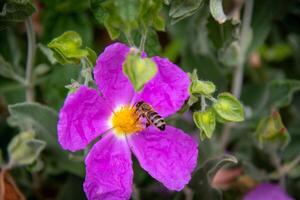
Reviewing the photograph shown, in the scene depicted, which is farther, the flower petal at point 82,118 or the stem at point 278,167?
the stem at point 278,167

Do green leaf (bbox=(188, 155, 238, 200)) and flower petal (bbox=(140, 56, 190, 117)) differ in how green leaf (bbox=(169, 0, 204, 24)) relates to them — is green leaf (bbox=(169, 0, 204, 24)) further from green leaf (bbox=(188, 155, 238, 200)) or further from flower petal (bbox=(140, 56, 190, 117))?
green leaf (bbox=(188, 155, 238, 200))

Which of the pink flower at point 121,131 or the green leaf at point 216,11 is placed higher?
the green leaf at point 216,11

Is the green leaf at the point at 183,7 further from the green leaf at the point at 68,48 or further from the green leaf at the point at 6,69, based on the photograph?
the green leaf at the point at 6,69

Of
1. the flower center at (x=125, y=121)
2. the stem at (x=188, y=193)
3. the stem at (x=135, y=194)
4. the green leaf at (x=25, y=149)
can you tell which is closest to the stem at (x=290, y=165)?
the stem at (x=188, y=193)

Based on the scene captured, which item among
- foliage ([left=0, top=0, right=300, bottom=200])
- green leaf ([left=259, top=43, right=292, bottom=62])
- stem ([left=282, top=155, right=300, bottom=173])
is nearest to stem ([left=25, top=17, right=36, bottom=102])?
foliage ([left=0, top=0, right=300, bottom=200])

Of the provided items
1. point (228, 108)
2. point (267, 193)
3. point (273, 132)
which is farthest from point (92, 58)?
point (267, 193)
